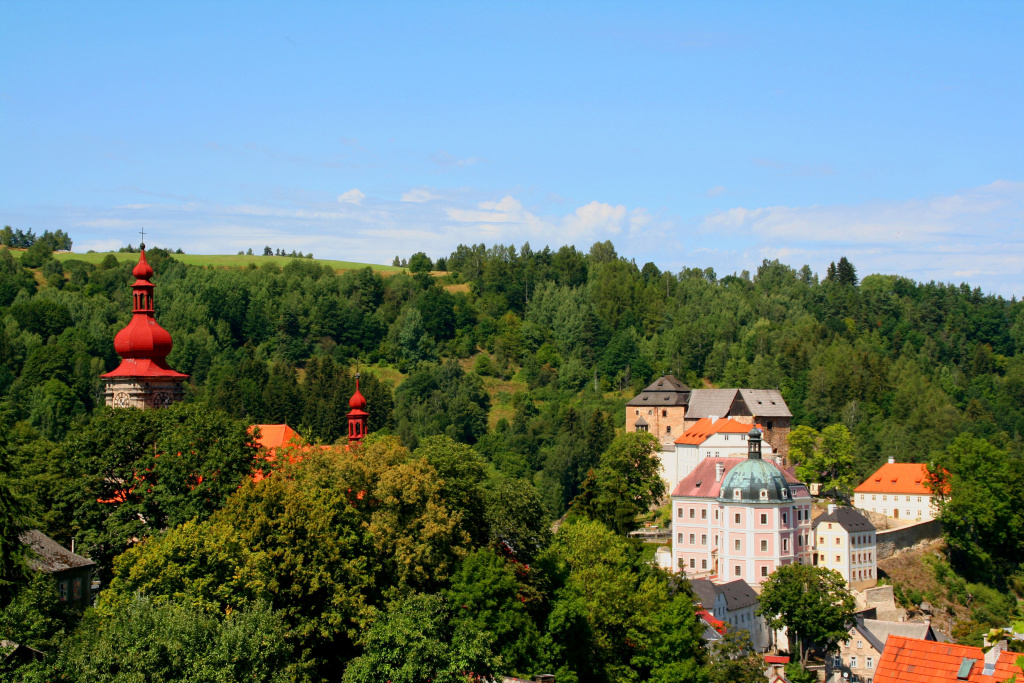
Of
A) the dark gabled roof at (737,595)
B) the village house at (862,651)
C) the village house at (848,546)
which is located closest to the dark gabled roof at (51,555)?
the dark gabled roof at (737,595)

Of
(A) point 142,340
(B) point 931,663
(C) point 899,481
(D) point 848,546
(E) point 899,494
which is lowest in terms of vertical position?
(D) point 848,546

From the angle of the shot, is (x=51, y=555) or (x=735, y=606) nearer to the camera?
(x=51, y=555)

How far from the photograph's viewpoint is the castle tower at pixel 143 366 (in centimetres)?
5394

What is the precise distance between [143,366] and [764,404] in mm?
51184

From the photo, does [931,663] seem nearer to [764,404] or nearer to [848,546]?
[848,546]

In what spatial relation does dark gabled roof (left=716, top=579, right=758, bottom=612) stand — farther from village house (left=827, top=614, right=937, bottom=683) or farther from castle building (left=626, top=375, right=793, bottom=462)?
castle building (left=626, top=375, right=793, bottom=462)

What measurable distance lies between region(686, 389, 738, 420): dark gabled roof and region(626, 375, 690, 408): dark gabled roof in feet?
3.66

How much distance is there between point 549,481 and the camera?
94.1 meters

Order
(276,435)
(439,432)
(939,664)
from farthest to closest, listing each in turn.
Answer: (439,432) < (276,435) < (939,664)

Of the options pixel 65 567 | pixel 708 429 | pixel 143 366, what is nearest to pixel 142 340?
pixel 143 366

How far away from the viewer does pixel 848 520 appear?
69.0 m

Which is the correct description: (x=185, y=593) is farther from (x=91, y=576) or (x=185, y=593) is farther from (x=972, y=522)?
(x=972, y=522)

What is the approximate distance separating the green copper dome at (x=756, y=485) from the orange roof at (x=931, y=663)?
1228 inches

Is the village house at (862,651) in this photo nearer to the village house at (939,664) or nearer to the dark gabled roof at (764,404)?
the village house at (939,664)
